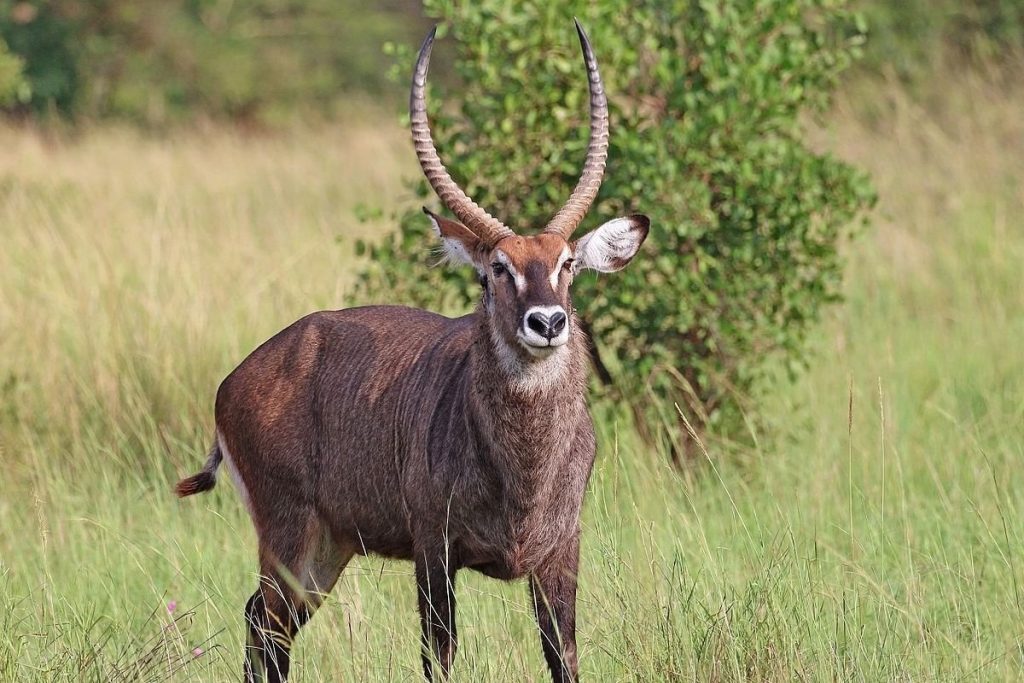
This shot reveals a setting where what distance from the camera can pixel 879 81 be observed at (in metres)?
14.2

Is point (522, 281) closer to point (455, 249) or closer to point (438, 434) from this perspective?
point (455, 249)

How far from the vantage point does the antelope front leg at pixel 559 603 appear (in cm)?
423

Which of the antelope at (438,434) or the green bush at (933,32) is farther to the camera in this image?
the green bush at (933,32)

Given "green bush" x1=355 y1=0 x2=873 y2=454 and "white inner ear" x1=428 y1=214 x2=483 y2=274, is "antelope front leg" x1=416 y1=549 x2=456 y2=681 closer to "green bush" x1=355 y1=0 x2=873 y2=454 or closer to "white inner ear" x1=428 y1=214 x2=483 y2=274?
"white inner ear" x1=428 y1=214 x2=483 y2=274

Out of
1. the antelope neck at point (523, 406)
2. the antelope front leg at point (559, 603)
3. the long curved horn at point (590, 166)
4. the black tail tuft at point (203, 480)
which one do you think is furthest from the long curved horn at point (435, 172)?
the black tail tuft at point (203, 480)

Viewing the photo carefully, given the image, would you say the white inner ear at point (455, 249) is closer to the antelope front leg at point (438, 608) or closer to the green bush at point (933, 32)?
the antelope front leg at point (438, 608)

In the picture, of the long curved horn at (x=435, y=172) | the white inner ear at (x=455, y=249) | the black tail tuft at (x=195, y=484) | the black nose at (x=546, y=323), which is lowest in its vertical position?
the black tail tuft at (x=195, y=484)

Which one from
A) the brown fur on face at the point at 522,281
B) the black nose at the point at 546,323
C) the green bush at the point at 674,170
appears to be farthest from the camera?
the green bush at the point at 674,170

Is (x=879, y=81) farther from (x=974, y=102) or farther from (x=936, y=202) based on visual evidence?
(x=936, y=202)

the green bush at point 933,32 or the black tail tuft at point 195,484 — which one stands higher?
the green bush at point 933,32

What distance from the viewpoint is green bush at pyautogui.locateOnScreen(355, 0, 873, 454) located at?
20.2 feet

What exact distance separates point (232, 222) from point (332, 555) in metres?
5.30

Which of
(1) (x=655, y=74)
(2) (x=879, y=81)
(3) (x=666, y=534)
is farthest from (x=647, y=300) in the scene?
(2) (x=879, y=81)

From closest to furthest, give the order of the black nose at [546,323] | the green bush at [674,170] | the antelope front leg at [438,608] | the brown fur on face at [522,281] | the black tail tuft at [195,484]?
the black nose at [546,323] → the brown fur on face at [522,281] → the antelope front leg at [438,608] → the black tail tuft at [195,484] → the green bush at [674,170]
